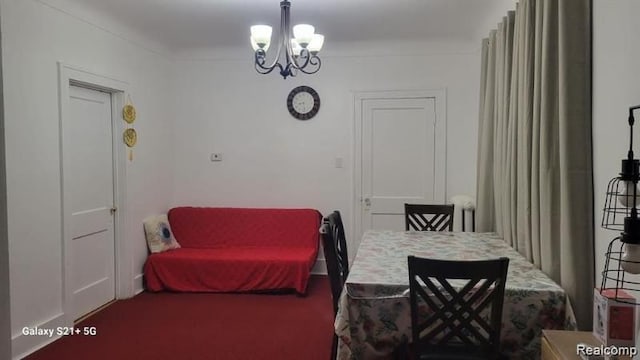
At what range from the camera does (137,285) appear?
438 cm

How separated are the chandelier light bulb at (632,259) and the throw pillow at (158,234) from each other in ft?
13.5

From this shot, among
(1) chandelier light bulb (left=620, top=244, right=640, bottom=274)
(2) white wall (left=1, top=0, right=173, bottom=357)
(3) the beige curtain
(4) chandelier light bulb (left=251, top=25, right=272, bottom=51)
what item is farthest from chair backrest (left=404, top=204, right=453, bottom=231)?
(2) white wall (left=1, top=0, right=173, bottom=357)

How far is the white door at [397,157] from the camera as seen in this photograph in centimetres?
479

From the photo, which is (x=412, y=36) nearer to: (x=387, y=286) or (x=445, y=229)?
(x=445, y=229)

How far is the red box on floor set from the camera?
56.4 inches

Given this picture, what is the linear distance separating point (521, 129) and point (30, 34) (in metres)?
3.36

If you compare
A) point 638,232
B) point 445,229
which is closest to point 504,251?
point 445,229

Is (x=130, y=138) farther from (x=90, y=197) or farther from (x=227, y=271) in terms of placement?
(x=227, y=271)

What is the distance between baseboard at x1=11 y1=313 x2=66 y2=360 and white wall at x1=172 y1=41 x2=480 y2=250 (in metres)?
2.05

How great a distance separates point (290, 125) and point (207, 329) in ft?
7.89

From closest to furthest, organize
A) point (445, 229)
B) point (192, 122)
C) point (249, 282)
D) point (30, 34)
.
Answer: point (30, 34) < point (445, 229) < point (249, 282) < point (192, 122)

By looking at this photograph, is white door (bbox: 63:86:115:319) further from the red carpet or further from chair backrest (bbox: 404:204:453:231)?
chair backrest (bbox: 404:204:453:231)

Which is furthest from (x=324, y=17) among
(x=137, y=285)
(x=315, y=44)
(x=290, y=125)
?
(x=137, y=285)

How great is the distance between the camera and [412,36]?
4465mm
